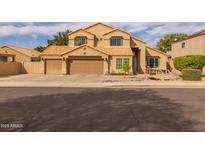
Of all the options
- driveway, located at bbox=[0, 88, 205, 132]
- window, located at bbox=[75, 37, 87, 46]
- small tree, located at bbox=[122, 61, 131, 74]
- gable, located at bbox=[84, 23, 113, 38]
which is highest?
gable, located at bbox=[84, 23, 113, 38]

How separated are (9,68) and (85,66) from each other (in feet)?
34.5

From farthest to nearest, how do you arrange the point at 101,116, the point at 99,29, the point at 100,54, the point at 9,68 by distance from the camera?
the point at 99,29 → the point at 100,54 → the point at 9,68 → the point at 101,116

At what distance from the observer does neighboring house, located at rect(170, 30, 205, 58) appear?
33.8 m

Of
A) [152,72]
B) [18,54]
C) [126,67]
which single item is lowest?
[152,72]

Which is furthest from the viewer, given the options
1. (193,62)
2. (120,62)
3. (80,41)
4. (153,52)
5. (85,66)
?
(153,52)

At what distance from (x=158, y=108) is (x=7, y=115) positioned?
6.03 m

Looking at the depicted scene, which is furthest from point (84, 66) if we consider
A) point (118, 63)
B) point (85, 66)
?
point (118, 63)

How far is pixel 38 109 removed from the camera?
10.8m

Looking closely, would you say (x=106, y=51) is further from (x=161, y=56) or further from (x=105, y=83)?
(x=105, y=83)

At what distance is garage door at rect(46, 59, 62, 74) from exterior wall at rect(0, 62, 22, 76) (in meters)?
4.77

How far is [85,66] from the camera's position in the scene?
125ft

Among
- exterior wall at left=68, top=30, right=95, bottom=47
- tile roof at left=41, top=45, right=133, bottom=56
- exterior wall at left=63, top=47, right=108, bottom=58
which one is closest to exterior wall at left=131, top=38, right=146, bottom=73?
tile roof at left=41, top=45, right=133, bottom=56

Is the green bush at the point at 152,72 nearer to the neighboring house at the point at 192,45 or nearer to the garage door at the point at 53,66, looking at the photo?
the neighboring house at the point at 192,45

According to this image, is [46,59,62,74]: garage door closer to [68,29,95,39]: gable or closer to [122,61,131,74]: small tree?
[68,29,95,39]: gable
